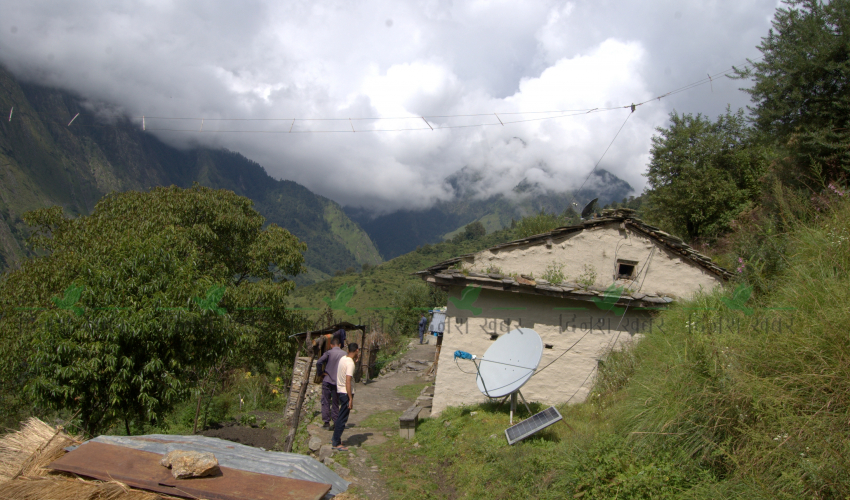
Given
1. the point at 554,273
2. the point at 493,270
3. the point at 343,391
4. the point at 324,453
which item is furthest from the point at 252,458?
the point at 554,273

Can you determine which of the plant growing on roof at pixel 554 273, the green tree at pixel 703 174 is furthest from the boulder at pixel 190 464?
the green tree at pixel 703 174

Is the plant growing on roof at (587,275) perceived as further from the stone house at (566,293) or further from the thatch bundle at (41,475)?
the thatch bundle at (41,475)

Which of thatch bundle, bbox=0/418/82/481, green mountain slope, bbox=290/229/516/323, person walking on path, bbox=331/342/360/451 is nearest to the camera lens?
thatch bundle, bbox=0/418/82/481

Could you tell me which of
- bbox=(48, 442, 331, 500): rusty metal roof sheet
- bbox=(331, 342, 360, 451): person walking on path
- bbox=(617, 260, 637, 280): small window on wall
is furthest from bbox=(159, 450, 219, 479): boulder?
bbox=(617, 260, 637, 280): small window on wall

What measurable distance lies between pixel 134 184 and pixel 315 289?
155 ft

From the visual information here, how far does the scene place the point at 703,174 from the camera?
58.1 feet

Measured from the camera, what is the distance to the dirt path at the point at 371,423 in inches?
249

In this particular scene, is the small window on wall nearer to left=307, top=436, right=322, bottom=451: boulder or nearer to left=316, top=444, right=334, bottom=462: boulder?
left=316, top=444, right=334, bottom=462: boulder

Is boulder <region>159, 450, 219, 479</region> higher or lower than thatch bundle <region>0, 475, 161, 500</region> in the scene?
higher

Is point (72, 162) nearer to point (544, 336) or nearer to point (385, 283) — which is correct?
point (385, 283)

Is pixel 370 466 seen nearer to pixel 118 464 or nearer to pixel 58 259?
pixel 118 464

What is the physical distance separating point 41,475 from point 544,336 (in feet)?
26.9

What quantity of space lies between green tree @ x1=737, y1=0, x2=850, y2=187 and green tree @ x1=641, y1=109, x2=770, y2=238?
4763mm

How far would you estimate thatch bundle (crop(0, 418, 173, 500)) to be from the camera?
3072mm
